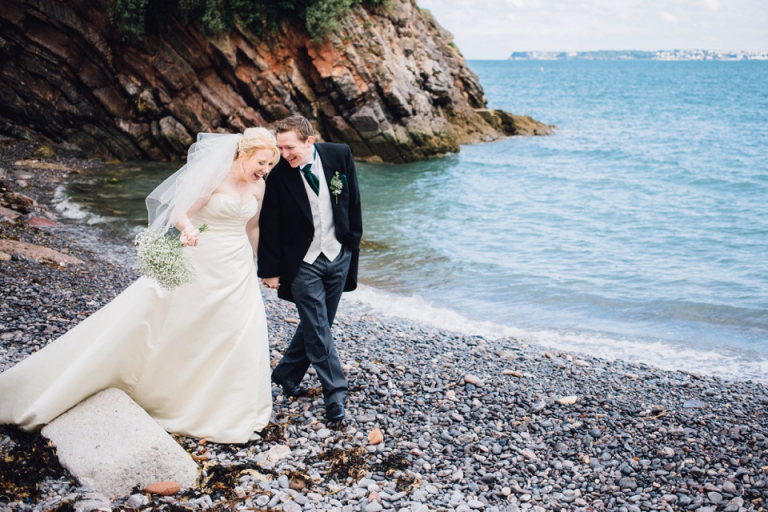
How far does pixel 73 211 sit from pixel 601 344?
13.0 meters

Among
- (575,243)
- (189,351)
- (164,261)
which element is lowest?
(575,243)

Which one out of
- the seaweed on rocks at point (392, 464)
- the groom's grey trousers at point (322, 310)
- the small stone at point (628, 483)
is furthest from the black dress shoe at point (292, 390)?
the small stone at point (628, 483)

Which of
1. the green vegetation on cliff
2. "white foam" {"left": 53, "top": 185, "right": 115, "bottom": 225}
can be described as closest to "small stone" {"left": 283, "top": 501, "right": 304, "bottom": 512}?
"white foam" {"left": 53, "top": 185, "right": 115, "bottom": 225}

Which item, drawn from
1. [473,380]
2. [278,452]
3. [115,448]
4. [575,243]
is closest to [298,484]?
[278,452]

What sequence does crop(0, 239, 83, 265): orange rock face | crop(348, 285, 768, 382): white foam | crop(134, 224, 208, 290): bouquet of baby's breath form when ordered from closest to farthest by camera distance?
crop(134, 224, 208, 290): bouquet of baby's breath < crop(348, 285, 768, 382): white foam < crop(0, 239, 83, 265): orange rock face

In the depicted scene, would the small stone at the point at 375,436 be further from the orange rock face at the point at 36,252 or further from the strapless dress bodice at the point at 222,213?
the orange rock face at the point at 36,252

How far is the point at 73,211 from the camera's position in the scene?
16406 millimetres

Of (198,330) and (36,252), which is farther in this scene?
(36,252)

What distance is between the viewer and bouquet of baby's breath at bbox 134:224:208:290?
4.96 metres

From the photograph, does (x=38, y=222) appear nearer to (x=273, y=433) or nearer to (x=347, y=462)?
(x=273, y=433)

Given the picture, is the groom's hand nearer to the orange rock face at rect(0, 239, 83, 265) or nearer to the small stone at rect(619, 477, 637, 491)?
the small stone at rect(619, 477, 637, 491)

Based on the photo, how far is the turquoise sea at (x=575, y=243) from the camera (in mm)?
11117

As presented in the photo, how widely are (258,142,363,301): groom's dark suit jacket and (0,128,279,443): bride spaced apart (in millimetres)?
158

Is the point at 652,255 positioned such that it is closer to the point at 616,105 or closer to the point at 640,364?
the point at 640,364
